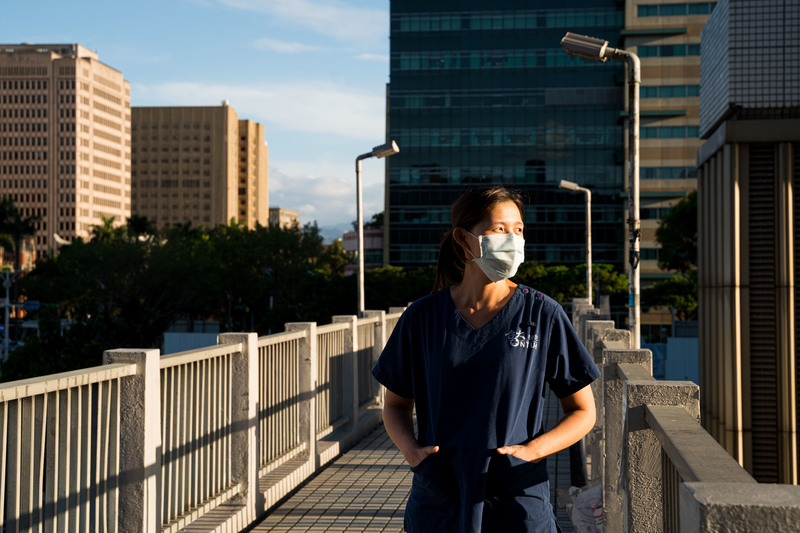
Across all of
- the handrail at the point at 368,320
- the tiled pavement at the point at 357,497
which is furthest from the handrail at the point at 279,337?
the handrail at the point at 368,320

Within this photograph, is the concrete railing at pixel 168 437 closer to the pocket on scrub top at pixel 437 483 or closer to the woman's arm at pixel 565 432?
the pocket on scrub top at pixel 437 483

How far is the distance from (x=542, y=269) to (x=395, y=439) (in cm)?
7993

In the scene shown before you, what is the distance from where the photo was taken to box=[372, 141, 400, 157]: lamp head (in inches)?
857

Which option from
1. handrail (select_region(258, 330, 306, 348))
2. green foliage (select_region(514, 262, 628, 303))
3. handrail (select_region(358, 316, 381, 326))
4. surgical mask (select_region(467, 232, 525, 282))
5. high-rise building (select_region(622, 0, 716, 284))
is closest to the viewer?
surgical mask (select_region(467, 232, 525, 282))

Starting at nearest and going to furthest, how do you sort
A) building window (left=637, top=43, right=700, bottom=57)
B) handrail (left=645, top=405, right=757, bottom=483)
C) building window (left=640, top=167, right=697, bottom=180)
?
handrail (left=645, top=405, right=757, bottom=483) < building window (left=640, top=167, right=697, bottom=180) < building window (left=637, top=43, right=700, bottom=57)

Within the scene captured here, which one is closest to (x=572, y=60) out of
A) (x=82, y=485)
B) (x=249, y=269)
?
(x=249, y=269)

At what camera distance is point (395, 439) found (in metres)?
3.01

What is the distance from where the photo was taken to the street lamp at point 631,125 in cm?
1539

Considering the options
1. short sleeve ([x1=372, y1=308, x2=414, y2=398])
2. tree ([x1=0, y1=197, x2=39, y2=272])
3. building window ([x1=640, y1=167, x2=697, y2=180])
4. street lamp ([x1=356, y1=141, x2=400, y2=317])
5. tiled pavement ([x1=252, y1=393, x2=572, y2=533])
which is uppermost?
building window ([x1=640, y1=167, x2=697, y2=180])

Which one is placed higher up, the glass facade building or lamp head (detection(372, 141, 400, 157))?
the glass facade building

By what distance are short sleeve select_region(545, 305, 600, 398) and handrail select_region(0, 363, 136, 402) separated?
88.0 inches

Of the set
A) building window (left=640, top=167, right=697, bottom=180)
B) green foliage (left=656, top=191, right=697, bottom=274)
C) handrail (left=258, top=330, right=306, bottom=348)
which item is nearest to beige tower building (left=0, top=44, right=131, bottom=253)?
building window (left=640, top=167, right=697, bottom=180)

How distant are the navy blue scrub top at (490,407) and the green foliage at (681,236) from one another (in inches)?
2857

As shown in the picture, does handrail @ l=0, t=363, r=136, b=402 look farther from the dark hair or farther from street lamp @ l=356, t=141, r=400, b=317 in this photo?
street lamp @ l=356, t=141, r=400, b=317
